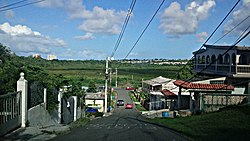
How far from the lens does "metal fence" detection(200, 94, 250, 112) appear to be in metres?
23.0

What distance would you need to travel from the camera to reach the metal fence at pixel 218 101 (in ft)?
75.3

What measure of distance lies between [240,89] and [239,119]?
1346 centimetres

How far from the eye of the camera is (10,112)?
40.7 ft

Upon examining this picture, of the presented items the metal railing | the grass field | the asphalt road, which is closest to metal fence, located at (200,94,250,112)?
the asphalt road

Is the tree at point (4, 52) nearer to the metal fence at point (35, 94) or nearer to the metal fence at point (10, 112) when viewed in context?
the metal fence at point (35, 94)

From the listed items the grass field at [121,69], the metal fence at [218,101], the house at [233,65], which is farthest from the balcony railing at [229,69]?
the grass field at [121,69]

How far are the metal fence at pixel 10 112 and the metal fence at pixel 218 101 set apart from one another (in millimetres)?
13712

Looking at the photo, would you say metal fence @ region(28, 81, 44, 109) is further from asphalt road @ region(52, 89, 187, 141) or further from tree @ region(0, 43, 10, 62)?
tree @ region(0, 43, 10, 62)

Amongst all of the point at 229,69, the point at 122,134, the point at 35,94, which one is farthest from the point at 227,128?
the point at 229,69

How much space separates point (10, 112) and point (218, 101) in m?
15.1

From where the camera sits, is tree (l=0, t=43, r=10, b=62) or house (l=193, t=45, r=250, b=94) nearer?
tree (l=0, t=43, r=10, b=62)

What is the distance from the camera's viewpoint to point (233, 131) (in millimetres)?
12156

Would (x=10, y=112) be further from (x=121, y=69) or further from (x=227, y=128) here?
(x=121, y=69)

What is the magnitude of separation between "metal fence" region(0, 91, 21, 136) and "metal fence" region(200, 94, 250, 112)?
13.7 m
